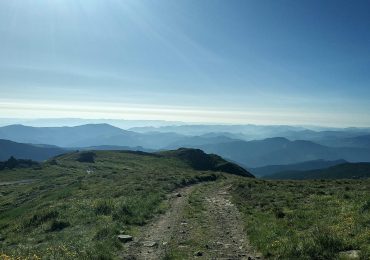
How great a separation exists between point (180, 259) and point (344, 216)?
8.82m

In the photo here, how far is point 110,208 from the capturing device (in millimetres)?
25109

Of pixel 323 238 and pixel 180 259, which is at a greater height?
pixel 323 238

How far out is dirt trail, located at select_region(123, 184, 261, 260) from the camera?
1560 cm

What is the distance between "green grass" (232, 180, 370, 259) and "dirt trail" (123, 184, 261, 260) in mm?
774

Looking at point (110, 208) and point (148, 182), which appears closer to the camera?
point (110, 208)

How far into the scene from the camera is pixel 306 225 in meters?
17.9

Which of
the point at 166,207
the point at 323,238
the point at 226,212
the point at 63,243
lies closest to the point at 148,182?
the point at 166,207

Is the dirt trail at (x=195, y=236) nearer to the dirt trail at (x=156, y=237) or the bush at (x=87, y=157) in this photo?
the dirt trail at (x=156, y=237)

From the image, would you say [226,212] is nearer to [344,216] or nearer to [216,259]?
[344,216]

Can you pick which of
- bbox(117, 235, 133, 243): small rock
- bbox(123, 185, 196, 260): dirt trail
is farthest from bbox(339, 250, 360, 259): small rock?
bbox(117, 235, 133, 243): small rock

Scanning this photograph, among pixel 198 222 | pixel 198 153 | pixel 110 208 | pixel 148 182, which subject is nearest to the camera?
pixel 198 222

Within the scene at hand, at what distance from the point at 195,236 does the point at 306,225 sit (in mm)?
5483

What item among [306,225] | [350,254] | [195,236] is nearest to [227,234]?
[195,236]

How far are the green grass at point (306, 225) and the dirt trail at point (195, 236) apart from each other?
30.5 inches
